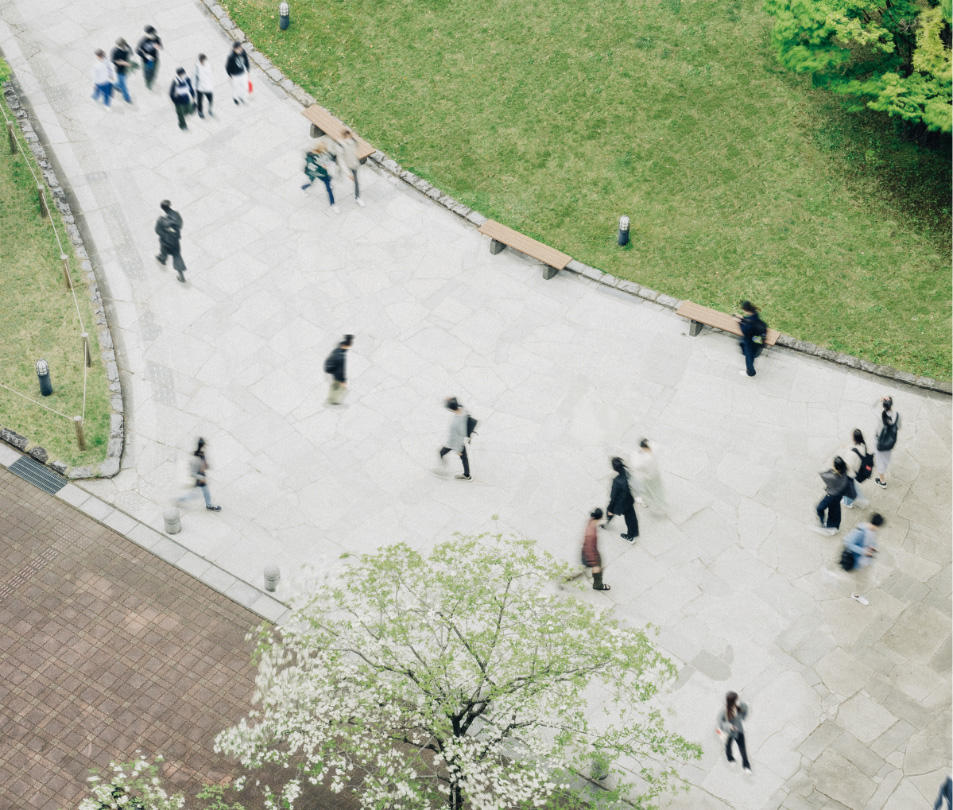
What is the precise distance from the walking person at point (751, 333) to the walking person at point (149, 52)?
14059mm

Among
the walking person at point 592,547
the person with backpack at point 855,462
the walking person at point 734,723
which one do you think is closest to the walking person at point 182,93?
the walking person at point 592,547

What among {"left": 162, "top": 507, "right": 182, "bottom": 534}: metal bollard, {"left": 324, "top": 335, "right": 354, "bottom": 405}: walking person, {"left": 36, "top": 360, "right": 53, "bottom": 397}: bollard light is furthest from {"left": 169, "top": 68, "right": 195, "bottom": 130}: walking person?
{"left": 162, "top": 507, "right": 182, "bottom": 534}: metal bollard

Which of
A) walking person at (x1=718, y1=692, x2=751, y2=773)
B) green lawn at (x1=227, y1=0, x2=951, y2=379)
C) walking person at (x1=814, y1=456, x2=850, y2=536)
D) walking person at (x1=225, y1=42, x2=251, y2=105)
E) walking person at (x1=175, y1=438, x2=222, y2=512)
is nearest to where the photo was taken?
walking person at (x1=718, y1=692, x2=751, y2=773)

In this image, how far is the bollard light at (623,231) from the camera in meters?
22.1

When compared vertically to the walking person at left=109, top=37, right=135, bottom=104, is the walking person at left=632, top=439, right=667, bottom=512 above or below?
below

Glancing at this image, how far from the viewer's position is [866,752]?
16078 mm

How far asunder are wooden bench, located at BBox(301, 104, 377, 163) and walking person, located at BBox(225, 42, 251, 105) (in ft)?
5.01

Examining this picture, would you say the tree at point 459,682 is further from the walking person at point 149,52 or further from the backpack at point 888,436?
the walking person at point 149,52

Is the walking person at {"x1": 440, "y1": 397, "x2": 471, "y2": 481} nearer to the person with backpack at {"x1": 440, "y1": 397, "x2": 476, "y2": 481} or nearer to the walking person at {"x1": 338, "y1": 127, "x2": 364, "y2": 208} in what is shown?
the person with backpack at {"x1": 440, "y1": 397, "x2": 476, "y2": 481}

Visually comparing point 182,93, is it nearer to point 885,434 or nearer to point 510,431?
point 510,431

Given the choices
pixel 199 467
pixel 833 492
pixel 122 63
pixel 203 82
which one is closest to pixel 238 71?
pixel 203 82

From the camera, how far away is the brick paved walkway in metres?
15.7

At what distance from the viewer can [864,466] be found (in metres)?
18.7

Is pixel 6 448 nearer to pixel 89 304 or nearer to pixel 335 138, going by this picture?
pixel 89 304
